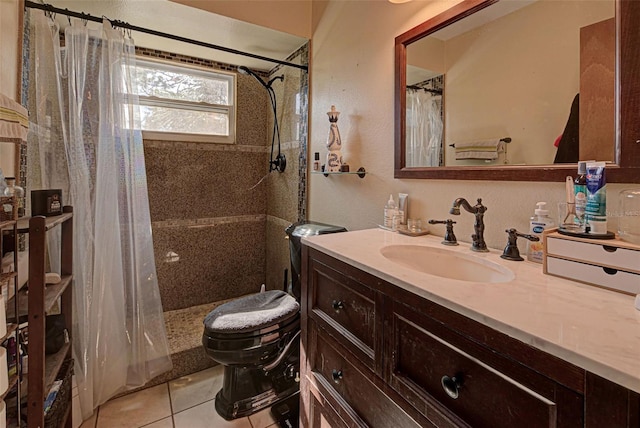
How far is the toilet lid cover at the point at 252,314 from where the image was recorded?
4.41ft

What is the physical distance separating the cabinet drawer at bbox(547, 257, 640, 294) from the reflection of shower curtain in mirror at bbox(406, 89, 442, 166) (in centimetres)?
58

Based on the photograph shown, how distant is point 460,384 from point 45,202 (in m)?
1.55

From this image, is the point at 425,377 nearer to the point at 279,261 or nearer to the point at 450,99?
the point at 450,99

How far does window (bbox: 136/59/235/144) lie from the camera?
221 centimetres

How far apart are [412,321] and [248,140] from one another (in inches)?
88.8

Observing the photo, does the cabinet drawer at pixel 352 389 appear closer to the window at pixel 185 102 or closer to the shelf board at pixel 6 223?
the shelf board at pixel 6 223

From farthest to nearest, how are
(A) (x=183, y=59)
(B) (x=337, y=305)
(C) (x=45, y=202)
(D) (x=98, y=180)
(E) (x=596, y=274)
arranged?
1. (A) (x=183, y=59)
2. (D) (x=98, y=180)
3. (C) (x=45, y=202)
4. (B) (x=337, y=305)
5. (E) (x=596, y=274)

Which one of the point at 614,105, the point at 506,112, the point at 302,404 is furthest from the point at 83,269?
the point at 614,105

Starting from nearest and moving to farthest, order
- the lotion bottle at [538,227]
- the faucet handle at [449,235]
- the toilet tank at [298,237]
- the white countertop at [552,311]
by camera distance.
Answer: the white countertop at [552,311] < the lotion bottle at [538,227] < the faucet handle at [449,235] < the toilet tank at [298,237]

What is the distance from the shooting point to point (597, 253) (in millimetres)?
675

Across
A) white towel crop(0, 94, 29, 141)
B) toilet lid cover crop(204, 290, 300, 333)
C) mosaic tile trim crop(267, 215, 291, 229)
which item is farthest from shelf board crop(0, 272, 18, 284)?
mosaic tile trim crop(267, 215, 291, 229)

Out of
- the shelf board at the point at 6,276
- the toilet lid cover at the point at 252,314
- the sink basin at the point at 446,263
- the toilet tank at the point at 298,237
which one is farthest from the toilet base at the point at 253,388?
the shelf board at the point at 6,276

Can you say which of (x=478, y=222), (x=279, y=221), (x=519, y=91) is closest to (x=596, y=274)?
(x=478, y=222)

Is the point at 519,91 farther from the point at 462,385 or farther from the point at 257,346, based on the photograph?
the point at 257,346
